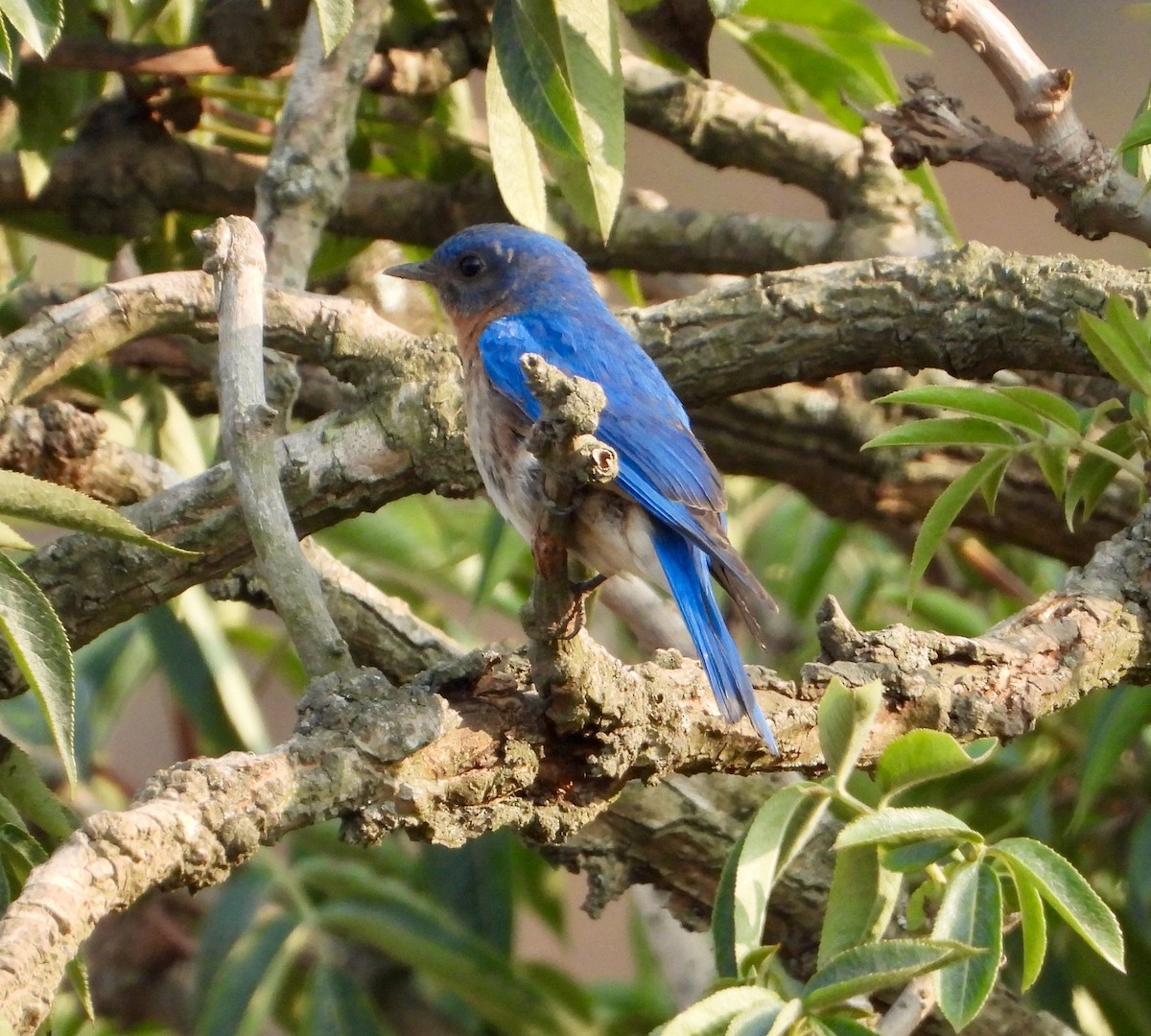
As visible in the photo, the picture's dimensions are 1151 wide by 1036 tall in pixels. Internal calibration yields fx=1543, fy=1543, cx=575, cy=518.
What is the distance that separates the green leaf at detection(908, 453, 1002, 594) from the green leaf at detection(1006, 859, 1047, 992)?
2.09ft

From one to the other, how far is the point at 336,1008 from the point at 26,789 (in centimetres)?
114

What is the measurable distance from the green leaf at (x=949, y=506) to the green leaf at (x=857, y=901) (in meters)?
0.61

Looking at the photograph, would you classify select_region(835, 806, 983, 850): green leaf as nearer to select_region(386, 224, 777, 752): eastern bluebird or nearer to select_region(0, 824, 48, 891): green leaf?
select_region(386, 224, 777, 752): eastern bluebird

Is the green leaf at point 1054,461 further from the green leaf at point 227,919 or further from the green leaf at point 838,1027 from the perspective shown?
the green leaf at point 227,919

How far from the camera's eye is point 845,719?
179cm

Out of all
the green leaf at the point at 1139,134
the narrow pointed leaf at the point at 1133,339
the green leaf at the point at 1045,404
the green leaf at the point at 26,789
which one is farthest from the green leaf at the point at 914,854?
the green leaf at the point at 26,789

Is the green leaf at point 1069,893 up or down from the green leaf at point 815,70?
down

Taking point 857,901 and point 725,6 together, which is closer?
point 857,901

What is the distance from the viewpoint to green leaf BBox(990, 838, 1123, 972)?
171cm

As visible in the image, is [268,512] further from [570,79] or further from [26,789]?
[570,79]

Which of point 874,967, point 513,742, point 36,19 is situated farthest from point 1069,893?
point 36,19

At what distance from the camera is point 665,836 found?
9.23ft

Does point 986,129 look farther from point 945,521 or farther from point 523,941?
point 523,941

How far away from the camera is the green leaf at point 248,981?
2984 millimetres
